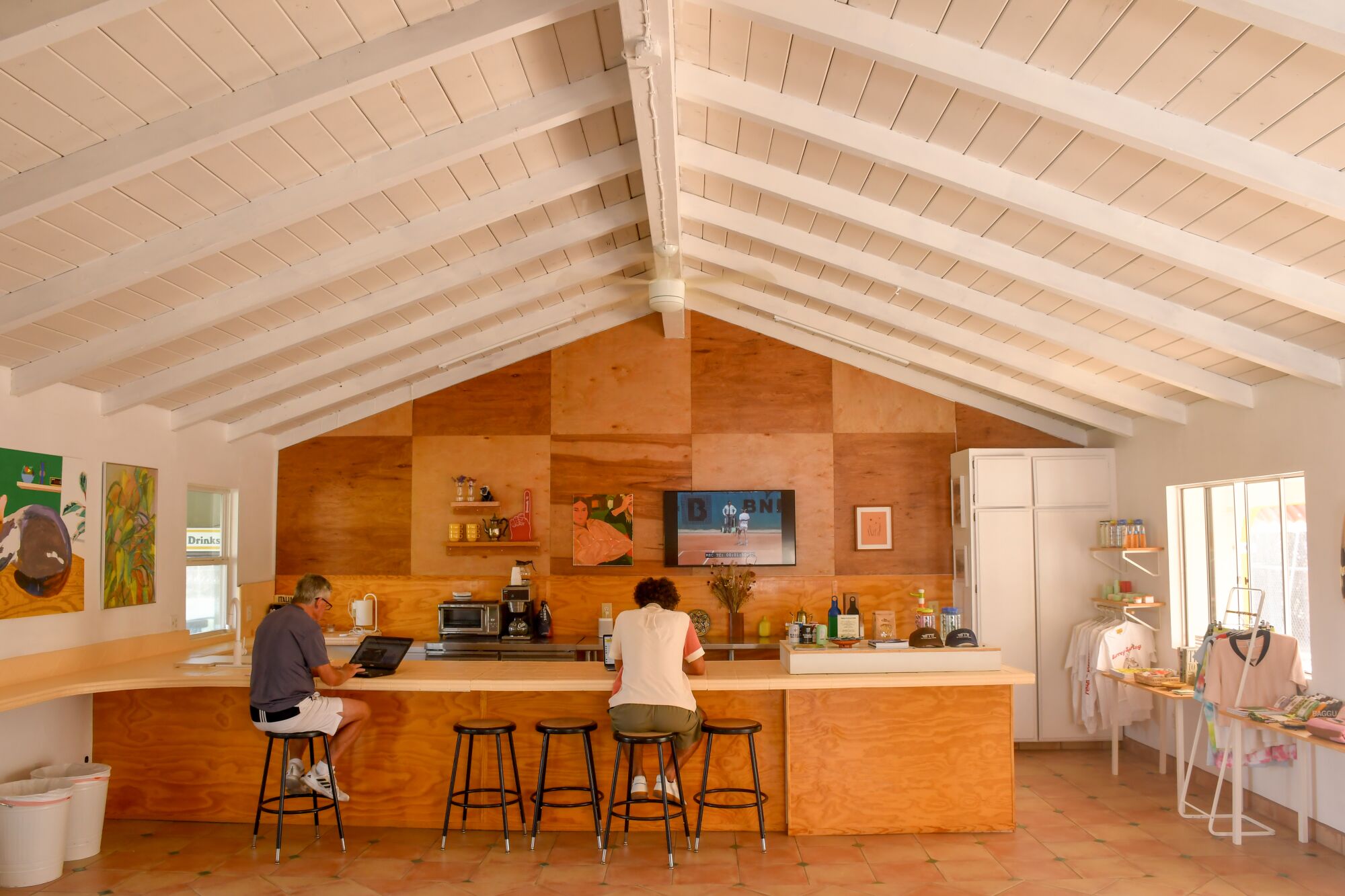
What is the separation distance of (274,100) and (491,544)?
15.7ft

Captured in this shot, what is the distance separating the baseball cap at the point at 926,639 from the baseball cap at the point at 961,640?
0.16 ft

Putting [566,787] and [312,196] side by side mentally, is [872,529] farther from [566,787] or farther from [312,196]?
[312,196]

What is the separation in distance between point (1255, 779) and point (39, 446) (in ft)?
22.6

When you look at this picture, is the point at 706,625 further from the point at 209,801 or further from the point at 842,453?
the point at 209,801

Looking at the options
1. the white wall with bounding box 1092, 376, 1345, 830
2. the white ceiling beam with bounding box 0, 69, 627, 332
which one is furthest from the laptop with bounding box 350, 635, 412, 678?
the white wall with bounding box 1092, 376, 1345, 830

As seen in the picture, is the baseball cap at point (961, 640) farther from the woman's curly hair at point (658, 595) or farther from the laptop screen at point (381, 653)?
the laptop screen at point (381, 653)

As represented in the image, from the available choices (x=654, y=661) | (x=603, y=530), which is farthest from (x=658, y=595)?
(x=603, y=530)

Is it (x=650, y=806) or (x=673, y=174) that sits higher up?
(x=673, y=174)

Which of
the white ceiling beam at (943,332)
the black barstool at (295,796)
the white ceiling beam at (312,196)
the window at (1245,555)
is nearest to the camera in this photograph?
the white ceiling beam at (312,196)

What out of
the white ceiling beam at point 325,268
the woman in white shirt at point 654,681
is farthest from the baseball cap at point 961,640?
the white ceiling beam at point 325,268

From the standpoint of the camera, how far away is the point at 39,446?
5.27 m

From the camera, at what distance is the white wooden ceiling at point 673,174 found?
3.18 metres

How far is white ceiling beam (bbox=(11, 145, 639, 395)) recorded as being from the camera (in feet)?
15.7

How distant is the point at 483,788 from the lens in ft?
17.7
